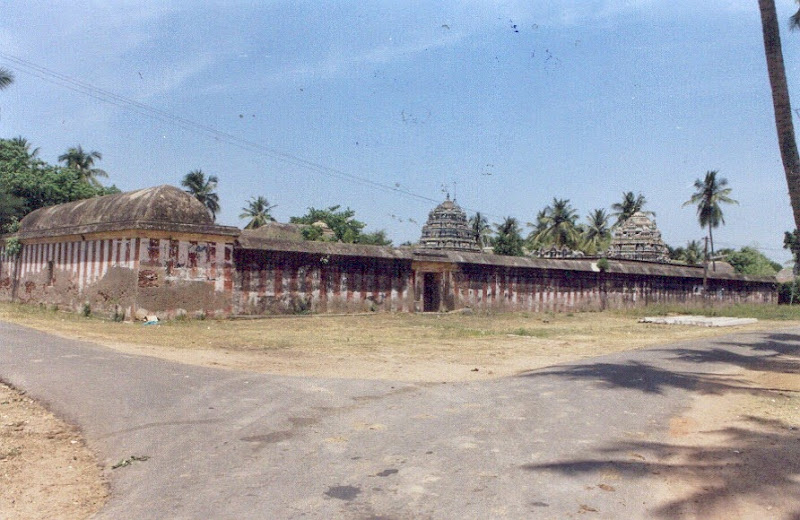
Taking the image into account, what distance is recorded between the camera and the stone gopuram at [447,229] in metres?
46.6

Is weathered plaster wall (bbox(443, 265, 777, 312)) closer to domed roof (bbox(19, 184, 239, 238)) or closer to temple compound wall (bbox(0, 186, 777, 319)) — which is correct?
Answer: temple compound wall (bbox(0, 186, 777, 319))

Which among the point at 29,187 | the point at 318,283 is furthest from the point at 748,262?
the point at 29,187

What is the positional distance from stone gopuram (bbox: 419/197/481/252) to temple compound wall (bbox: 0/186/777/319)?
13291 millimetres

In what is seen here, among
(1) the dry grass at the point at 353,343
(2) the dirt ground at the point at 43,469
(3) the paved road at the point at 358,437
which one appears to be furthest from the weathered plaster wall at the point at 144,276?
(2) the dirt ground at the point at 43,469

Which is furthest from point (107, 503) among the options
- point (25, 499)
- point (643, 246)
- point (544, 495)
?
point (643, 246)

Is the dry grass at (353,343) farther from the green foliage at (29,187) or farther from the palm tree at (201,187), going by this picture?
the palm tree at (201,187)

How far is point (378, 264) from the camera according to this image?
26.0m

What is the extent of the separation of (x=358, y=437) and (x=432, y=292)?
23.3 m

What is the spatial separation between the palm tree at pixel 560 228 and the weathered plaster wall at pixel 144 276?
53194mm

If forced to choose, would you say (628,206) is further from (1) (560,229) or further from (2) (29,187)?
(2) (29,187)

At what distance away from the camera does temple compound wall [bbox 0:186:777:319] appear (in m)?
Result: 19.2

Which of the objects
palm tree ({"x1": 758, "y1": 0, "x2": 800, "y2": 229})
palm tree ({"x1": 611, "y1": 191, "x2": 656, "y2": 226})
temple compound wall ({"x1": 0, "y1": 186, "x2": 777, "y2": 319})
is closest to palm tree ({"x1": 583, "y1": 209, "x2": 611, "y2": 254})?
palm tree ({"x1": 611, "y1": 191, "x2": 656, "y2": 226})

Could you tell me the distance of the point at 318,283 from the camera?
24.0m

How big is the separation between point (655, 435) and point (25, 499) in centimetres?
509
